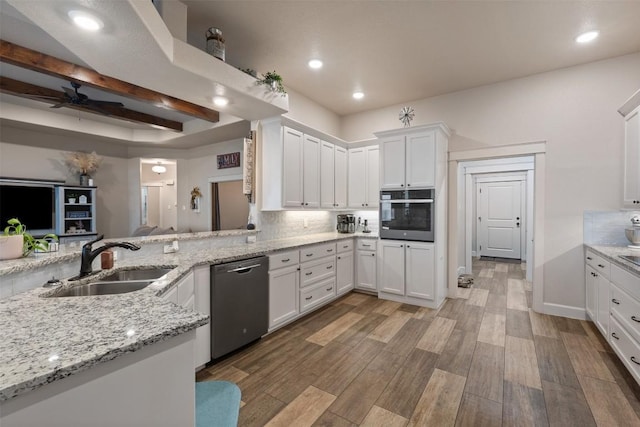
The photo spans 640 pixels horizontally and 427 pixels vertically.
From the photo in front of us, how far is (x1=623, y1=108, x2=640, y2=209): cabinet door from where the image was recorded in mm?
2748

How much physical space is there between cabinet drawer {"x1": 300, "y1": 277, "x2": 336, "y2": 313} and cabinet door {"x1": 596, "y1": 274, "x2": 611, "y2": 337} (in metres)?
2.82

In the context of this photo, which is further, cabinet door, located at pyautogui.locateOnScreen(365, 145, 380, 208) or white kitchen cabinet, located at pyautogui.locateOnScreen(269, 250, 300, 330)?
cabinet door, located at pyautogui.locateOnScreen(365, 145, 380, 208)

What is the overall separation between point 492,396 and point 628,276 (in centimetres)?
143

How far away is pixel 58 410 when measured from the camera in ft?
2.53

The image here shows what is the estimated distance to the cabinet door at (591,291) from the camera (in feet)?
9.78

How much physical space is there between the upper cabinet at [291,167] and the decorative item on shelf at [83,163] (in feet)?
14.5

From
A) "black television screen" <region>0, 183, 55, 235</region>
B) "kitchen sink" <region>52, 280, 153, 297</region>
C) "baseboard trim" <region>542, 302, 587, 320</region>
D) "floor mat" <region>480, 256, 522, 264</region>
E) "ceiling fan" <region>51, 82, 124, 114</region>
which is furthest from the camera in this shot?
"floor mat" <region>480, 256, 522, 264</region>

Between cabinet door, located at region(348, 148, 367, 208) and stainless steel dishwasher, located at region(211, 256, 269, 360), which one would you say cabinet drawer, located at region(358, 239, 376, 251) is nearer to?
cabinet door, located at region(348, 148, 367, 208)

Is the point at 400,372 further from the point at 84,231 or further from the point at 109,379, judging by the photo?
the point at 84,231

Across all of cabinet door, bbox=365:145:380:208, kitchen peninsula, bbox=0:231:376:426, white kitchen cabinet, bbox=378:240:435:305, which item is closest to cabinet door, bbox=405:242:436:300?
white kitchen cabinet, bbox=378:240:435:305

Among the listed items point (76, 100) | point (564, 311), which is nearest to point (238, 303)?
point (76, 100)

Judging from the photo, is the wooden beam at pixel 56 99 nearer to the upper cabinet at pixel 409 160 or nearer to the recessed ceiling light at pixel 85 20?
the recessed ceiling light at pixel 85 20

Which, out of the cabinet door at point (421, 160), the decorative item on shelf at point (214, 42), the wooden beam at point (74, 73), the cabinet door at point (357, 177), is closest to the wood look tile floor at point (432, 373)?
the cabinet door at point (421, 160)

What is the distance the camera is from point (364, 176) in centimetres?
468
